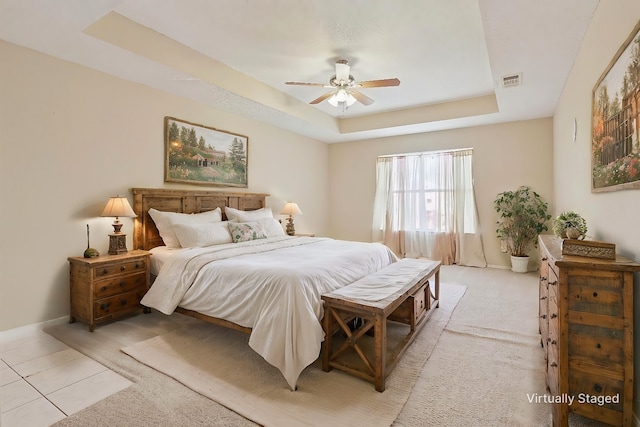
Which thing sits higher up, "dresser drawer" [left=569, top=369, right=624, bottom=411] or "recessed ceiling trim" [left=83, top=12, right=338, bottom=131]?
"recessed ceiling trim" [left=83, top=12, right=338, bottom=131]

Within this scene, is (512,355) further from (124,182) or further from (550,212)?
(124,182)

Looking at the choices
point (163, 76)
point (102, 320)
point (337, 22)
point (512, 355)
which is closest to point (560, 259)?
point (512, 355)

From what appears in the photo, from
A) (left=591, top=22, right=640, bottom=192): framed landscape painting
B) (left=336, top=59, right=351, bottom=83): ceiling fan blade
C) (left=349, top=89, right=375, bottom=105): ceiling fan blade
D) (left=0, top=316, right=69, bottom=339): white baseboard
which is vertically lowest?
(left=0, top=316, right=69, bottom=339): white baseboard

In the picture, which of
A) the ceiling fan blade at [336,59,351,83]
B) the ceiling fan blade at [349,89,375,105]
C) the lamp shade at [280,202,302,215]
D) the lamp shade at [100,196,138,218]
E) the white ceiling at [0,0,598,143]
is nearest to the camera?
the white ceiling at [0,0,598,143]

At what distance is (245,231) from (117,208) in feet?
4.47

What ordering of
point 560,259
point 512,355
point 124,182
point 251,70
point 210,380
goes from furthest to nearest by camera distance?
point 251,70 < point 124,182 < point 512,355 < point 210,380 < point 560,259

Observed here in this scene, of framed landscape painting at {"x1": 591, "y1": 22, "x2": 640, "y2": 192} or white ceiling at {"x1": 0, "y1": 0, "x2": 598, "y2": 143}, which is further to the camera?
white ceiling at {"x1": 0, "y1": 0, "x2": 598, "y2": 143}

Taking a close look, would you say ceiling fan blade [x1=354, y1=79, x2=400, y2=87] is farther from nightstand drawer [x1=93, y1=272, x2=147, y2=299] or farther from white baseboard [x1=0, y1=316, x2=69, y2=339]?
white baseboard [x1=0, y1=316, x2=69, y2=339]

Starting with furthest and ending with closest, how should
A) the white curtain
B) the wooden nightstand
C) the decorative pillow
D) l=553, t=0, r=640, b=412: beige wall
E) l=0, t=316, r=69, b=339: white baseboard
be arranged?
the white curtain < the decorative pillow < the wooden nightstand < l=0, t=316, r=69, b=339: white baseboard < l=553, t=0, r=640, b=412: beige wall

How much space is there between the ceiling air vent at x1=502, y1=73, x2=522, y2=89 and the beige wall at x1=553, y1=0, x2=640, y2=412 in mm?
452

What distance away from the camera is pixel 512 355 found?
2344 mm

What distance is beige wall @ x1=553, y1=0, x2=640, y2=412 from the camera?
1524mm

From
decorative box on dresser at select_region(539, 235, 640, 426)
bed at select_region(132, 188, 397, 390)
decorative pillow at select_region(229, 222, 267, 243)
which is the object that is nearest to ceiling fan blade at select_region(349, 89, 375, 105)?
bed at select_region(132, 188, 397, 390)

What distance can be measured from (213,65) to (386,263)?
9.76 feet
